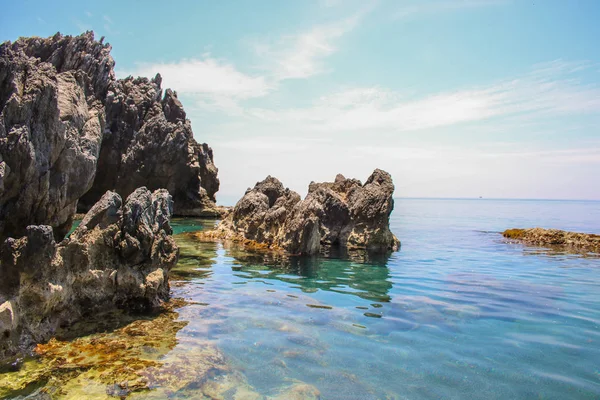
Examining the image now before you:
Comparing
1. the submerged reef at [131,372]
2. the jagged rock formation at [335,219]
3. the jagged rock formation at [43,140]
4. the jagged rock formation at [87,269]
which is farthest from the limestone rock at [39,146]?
the jagged rock formation at [335,219]

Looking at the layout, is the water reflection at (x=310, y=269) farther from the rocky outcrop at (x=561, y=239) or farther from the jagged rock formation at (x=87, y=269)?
the rocky outcrop at (x=561, y=239)

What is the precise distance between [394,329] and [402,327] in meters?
0.29

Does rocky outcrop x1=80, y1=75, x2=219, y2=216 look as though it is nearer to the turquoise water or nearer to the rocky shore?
the turquoise water

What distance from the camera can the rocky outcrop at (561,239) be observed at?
2773cm

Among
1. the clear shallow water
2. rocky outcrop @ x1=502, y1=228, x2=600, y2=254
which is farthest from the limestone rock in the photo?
rocky outcrop @ x1=502, y1=228, x2=600, y2=254

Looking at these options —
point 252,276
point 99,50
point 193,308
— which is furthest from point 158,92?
point 193,308

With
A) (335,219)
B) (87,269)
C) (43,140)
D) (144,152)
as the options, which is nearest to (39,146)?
(43,140)

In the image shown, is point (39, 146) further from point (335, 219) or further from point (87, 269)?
point (335, 219)

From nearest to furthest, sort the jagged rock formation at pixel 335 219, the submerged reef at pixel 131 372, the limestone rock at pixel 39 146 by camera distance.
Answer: the submerged reef at pixel 131 372 < the limestone rock at pixel 39 146 < the jagged rock formation at pixel 335 219

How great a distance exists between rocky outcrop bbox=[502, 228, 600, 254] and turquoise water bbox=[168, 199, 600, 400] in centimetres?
1022

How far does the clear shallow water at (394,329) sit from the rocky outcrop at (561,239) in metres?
10.6

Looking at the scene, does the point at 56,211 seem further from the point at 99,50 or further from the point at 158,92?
the point at 158,92

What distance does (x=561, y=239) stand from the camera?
30.2 m

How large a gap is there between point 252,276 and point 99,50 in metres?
45.7
